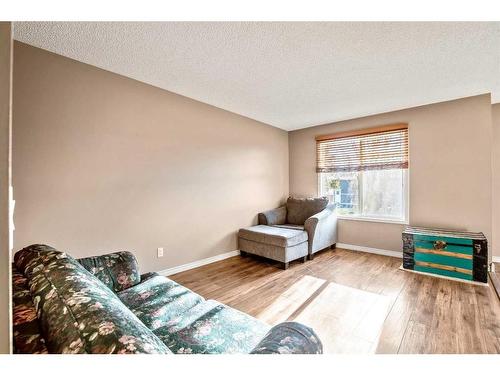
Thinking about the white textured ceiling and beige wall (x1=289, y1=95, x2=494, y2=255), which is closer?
the white textured ceiling

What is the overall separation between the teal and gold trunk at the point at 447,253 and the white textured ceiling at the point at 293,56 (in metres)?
1.76

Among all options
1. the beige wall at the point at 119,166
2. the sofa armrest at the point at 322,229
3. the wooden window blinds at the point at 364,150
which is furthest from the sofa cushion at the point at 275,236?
the wooden window blinds at the point at 364,150

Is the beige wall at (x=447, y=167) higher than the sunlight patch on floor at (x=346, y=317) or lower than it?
higher

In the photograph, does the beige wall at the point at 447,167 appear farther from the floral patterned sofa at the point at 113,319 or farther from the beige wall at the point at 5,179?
the beige wall at the point at 5,179

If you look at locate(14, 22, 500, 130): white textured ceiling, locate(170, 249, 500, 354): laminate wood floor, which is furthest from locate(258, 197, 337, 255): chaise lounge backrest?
locate(14, 22, 500, 130): white textured ceiling

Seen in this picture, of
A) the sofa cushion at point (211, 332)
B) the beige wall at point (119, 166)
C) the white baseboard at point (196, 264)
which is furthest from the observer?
the white baseboard at point (196, 264)

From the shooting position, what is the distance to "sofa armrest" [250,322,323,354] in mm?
702

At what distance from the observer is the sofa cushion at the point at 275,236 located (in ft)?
9.81

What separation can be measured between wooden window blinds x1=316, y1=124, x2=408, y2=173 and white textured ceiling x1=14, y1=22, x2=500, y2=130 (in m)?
0.64

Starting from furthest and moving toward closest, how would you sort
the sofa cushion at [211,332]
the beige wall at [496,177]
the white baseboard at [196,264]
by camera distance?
the beige wall at [496,177] → the white baseboard at [196,264] → the sofa cushion at [211,332]

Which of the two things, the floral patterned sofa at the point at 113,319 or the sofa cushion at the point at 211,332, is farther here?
the sofa cushion at the point at 211,332

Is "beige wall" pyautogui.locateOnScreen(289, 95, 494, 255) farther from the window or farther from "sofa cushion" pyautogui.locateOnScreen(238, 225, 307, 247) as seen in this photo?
"sofa cushion" pyautogui.locateOnScreen(238, 225, 307, 247)
